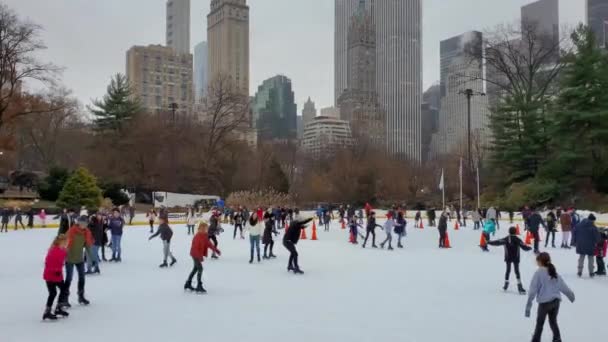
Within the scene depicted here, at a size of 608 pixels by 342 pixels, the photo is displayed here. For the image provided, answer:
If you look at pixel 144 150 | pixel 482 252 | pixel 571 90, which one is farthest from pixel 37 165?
pixel 482 252

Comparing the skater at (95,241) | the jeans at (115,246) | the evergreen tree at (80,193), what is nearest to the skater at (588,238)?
the skater at (95,241)

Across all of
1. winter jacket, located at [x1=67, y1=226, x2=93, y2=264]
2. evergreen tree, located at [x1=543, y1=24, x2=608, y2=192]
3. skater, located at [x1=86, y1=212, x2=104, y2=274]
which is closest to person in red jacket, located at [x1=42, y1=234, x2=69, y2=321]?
winter jacket, located at [x1=67, y1=226, x2=93, y2=264]

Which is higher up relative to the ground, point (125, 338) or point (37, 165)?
point (37, 165)

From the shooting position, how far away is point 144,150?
5678 cm

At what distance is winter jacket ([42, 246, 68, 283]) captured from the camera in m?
8.32

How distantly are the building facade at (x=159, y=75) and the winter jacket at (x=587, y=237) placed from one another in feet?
588

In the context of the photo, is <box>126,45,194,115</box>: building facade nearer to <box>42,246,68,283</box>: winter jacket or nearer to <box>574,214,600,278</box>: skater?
<box>574,214,600,278</box>: skater

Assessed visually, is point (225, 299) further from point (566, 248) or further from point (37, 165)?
point (37, 165)

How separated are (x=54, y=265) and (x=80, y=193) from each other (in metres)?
30.9

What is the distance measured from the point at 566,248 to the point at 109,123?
51.4 metres

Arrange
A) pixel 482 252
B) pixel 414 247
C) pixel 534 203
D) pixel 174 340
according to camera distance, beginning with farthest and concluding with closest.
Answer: pixel 534 203
pixel 414 247
pixel 482 252
pixel 174 340

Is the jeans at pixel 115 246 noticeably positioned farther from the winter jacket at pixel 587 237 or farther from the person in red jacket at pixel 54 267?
the winter jacket at pixel 587 237

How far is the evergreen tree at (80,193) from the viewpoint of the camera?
36844 millimetres

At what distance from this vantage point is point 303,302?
1030cm
